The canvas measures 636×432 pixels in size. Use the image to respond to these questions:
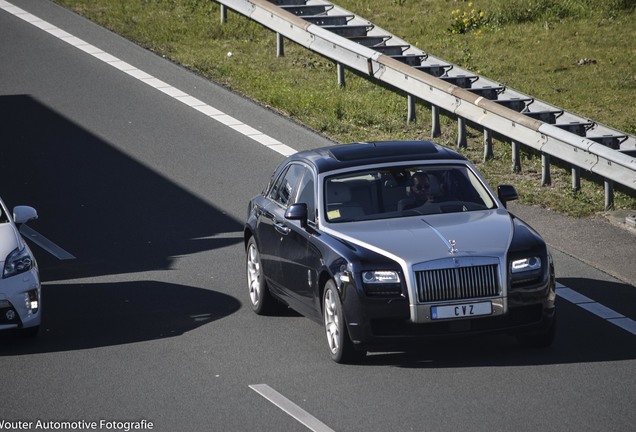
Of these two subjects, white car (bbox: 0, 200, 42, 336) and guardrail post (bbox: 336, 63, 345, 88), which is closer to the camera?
white car (bbox: 0, 200, 42, 336)

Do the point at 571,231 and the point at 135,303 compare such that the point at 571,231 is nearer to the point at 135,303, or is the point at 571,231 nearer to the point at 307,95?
the point at 135,303

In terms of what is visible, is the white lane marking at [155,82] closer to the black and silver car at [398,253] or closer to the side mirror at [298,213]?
the black and silver car at [398,253]

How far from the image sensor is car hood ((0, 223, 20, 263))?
1238 centimetres

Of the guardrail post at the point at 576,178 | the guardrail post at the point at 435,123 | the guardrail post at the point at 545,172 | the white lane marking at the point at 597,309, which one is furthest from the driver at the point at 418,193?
the guardrail post at the point at 435,123

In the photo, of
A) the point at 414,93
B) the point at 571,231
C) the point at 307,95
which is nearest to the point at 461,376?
the point at 571,231

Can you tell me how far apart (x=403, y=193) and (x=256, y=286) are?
206cm

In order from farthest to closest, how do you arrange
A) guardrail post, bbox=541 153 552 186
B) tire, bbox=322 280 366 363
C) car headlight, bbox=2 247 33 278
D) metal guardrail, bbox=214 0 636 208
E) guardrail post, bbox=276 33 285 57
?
1. guardrail post, bbox=276 33 285 57
2. guardrail post, bbox=541 153 552 186
3. metal guardrail, bbox=214 0 636 208
4. car headlight, bbox=2 247 33 278
5. tire, bbox=322 280 366 363

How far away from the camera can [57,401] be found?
1038cm

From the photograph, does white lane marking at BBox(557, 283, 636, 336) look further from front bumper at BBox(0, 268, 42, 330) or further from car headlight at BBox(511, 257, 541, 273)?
front bumper at BBox(0, 268, 42, 330)

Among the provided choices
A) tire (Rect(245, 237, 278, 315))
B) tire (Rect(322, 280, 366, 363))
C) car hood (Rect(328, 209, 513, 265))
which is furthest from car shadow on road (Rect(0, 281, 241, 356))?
car hood (Rect(328, 209, 513, 265))

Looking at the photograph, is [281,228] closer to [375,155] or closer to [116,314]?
[375,155]

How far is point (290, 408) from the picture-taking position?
9977 mm

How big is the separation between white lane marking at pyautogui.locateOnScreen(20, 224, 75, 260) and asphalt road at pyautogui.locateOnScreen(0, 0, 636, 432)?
95mm

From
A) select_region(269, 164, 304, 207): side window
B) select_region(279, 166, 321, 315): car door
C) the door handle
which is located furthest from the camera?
select_region(269, 164, 304, 207): side window
